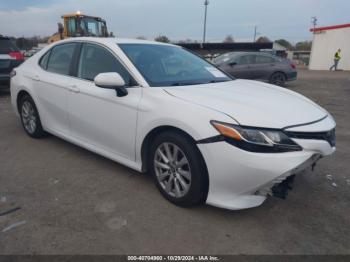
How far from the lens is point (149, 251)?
2.41 m

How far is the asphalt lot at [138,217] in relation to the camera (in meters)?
2.48

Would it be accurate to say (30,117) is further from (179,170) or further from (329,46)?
(329,46)

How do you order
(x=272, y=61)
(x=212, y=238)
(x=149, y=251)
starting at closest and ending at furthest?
1. (x=149, y=251)
2. (x=212, y=238)
3. (x=272, y=61)

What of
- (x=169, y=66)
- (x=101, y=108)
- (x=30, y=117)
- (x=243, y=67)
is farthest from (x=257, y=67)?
(x=101, y=108)

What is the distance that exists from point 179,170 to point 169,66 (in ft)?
4.39

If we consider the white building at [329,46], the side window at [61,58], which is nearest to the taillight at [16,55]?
the side window at [61,58]

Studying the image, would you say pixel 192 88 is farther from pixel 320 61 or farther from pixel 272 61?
pixel 320 61

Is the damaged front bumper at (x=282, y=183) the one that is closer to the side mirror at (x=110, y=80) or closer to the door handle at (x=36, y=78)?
the side mirror at (x=110, y=80)

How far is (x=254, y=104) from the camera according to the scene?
9.20ft

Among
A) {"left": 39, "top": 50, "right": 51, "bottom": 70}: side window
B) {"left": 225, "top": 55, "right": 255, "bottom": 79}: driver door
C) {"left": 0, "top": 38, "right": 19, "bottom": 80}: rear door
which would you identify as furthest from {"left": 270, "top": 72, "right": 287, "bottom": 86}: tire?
{"left": 39, "top": 50, "right": 51, "bottom": 70}: side window

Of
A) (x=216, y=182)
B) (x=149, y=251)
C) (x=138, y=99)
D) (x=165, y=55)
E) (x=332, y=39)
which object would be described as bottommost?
(x=149, y=251)

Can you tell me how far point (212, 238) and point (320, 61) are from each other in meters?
29.8

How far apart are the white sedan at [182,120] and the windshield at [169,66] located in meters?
0.01

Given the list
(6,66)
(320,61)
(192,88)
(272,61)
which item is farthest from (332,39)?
(192,88)
